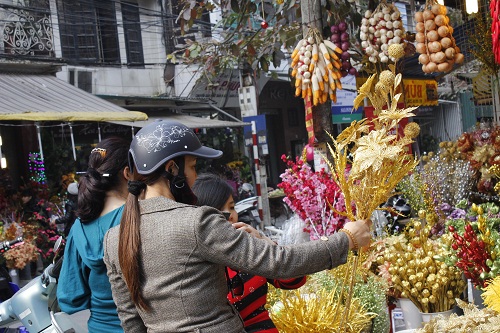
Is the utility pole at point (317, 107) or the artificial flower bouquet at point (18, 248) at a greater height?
the utility pole at point (317, 107)

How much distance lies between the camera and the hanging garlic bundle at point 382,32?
418 cm

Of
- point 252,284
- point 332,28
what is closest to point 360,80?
point 332,28

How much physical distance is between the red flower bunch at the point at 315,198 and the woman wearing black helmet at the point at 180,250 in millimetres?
1931

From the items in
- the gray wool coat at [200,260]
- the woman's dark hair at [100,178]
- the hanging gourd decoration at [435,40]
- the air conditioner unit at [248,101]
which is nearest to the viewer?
the gray wool coat at [200,260]

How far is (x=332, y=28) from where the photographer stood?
453 cm

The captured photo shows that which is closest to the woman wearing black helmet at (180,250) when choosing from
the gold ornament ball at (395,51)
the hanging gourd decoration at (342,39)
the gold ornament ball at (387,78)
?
the gold ornament ball at (387,78)

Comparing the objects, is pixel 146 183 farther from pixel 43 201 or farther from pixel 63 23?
pixel 63 23

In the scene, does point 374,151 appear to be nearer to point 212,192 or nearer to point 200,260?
point 200,260

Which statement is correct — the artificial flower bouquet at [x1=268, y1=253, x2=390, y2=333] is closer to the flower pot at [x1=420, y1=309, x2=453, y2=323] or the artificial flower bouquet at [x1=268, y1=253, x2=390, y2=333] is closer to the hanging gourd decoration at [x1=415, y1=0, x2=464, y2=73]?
the flower pot at [x1=420, y1=309, x2=453, y2=323]

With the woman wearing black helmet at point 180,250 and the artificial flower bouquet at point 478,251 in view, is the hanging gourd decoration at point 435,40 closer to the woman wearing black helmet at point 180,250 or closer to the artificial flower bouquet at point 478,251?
the artificial flower bouquet at point 478,251

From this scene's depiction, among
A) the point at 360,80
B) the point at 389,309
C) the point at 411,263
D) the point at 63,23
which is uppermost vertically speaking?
the point at 63,23

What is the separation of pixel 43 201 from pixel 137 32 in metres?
7.04

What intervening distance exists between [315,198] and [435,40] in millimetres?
1233

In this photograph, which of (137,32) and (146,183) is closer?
(146,183)
